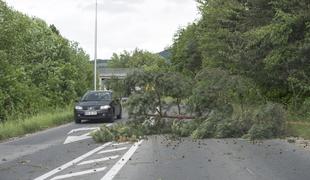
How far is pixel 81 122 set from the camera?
97.9 feet

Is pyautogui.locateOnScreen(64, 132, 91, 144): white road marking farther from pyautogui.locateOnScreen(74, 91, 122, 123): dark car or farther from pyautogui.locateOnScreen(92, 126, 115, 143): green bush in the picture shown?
pyautogui.locateOnScreen(74, 91, 122, 123): dark car

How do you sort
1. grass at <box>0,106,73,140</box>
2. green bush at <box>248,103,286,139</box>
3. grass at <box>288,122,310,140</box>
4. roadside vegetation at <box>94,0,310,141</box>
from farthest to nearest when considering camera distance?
grass at <box>0,106,73,140</box>, roadside vegetation at <box>94,0,310,141</box>, grass at <box>288,122,310,140</box>, green bush at <box>248,103,286,139</box>

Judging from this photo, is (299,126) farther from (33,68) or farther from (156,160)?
(33,68)

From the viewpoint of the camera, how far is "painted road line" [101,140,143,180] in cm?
1120

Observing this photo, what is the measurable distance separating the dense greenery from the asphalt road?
9770mm

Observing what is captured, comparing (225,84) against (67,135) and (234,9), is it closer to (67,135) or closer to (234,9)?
(67,135)

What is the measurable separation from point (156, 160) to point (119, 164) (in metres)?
1.04

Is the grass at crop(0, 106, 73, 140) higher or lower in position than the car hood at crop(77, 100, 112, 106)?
lower

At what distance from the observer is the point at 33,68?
37.2 metres

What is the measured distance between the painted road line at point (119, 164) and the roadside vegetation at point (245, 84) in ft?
9.55

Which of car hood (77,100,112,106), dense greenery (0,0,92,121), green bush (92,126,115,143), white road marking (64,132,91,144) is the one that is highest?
dense greenery (0,0,92,121)

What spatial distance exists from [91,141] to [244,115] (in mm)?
4693

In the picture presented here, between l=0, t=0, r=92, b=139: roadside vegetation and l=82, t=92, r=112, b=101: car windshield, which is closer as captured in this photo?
l=0, t=0, r=92, b=139: roadside vegetation

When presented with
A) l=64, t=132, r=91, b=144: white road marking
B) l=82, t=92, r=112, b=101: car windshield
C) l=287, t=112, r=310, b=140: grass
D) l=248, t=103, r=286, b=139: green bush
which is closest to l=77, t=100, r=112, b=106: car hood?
l=82, t=92, r=112, b=101: car windshield
